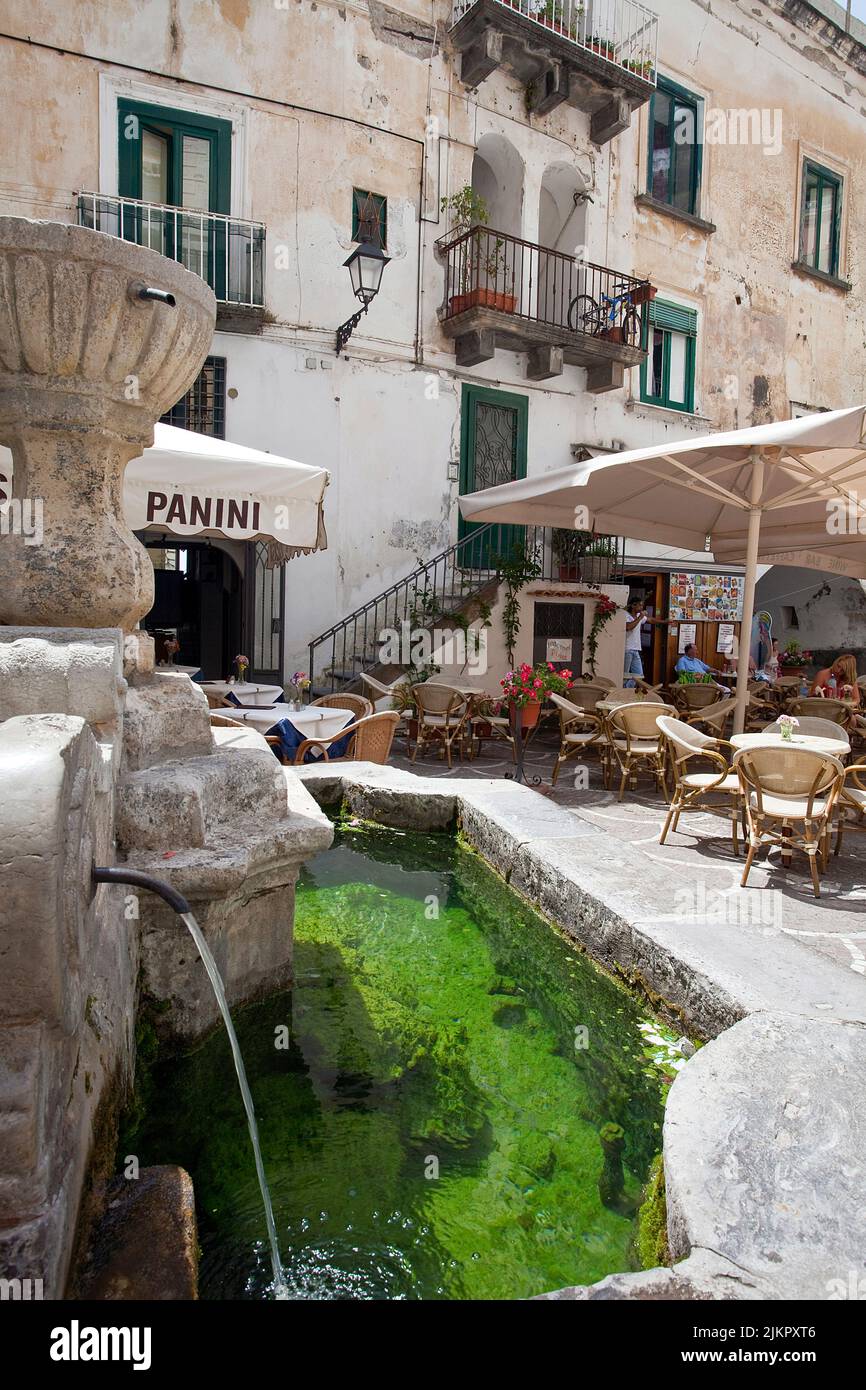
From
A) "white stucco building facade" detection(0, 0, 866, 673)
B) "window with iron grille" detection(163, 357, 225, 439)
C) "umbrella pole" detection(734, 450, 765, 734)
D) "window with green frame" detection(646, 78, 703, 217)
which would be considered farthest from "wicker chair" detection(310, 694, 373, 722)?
"window with green frame" detection(646, 78, 703, 217)

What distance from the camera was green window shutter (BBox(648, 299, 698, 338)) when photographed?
48.3ft

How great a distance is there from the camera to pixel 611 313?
13.5m

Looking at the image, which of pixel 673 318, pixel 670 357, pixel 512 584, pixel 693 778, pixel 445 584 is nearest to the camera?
pixel 693 778

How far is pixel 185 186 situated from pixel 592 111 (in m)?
6.81

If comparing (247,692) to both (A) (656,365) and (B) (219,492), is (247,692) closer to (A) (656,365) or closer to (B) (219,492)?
(B) (219,492)

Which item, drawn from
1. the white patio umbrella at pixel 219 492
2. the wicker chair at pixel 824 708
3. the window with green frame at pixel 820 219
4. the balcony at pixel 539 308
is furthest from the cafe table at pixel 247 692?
the window with green frame at pixel 820 219

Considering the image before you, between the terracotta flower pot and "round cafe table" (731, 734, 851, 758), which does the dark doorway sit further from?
"round cafe table" (731, 734, 851, 758)

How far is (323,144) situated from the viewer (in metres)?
11.0

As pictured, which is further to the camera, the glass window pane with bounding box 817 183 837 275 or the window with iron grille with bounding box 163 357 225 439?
the glass window pane with bounding box 817 183 837 275

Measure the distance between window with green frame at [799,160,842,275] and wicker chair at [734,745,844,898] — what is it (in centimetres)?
1574

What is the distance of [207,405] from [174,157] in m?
2.91

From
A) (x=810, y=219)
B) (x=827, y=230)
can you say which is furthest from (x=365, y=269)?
(x=827, y=230)

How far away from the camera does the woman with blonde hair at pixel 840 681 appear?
351 inches
